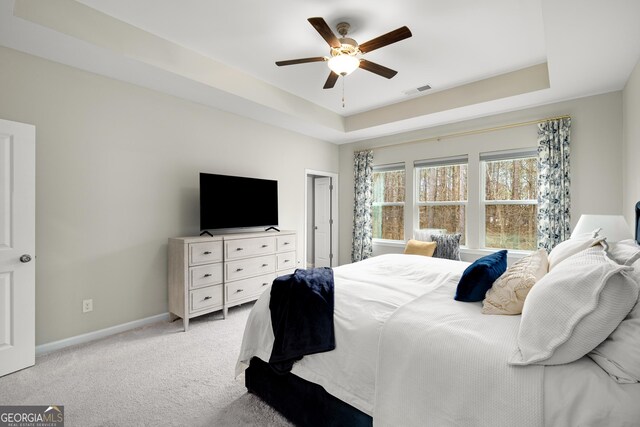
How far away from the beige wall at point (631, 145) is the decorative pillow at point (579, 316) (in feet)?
8.32

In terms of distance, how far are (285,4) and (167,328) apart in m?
3.33

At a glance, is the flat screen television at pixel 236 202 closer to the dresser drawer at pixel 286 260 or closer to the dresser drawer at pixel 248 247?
the dresser drawer at pixel 248 247

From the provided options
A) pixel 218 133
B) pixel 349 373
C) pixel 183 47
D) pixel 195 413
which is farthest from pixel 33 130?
pixel 349 373

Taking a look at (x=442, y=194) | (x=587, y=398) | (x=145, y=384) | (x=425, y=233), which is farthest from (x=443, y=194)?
(x=145, y=384)

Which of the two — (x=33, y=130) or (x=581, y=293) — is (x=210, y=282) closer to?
(x=33, y=130)

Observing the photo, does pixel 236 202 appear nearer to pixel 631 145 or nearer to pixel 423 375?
pixel 423 375

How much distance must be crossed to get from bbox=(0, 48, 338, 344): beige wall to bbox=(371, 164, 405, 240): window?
2821 millimetres

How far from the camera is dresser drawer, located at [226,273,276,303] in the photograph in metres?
3.57

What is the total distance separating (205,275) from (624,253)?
11.1ft

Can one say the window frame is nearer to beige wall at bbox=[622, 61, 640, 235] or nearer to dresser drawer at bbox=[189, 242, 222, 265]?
beige wall at bbox=[622, 61, 640, 235]

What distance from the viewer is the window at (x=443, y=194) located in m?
4.59

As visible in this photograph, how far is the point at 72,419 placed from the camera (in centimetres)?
182

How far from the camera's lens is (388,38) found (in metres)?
2.30

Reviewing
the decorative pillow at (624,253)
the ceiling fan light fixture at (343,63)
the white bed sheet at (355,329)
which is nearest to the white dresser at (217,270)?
the white bed sheet at (355,329)
